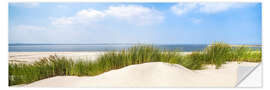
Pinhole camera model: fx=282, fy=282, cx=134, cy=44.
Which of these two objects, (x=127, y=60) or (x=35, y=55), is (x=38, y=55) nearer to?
(x=35, y=55)

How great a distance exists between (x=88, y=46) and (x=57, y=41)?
1.36 ft

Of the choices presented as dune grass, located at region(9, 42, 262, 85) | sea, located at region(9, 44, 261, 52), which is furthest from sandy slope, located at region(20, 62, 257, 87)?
sea, located at region(9, 44, 261, 52)

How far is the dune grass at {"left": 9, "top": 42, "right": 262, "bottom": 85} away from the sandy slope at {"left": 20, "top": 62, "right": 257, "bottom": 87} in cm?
17

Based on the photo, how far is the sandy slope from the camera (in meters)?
3.55

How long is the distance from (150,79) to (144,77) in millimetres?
82

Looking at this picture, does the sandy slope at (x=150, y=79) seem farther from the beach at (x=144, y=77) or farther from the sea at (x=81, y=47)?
the sea at (x=81, y=47)

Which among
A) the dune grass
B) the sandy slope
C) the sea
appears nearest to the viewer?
the sandy slope

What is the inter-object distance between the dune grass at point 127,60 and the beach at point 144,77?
98 millimetres

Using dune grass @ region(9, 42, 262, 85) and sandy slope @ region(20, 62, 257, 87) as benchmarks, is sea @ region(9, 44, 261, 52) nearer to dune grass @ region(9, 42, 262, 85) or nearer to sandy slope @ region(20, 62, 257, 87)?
dune grass @ region(9, 42, 262, 85)

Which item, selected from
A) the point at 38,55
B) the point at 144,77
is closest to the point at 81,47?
the point at 38,55

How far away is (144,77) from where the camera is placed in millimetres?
3566

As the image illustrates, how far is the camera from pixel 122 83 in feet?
11.6
